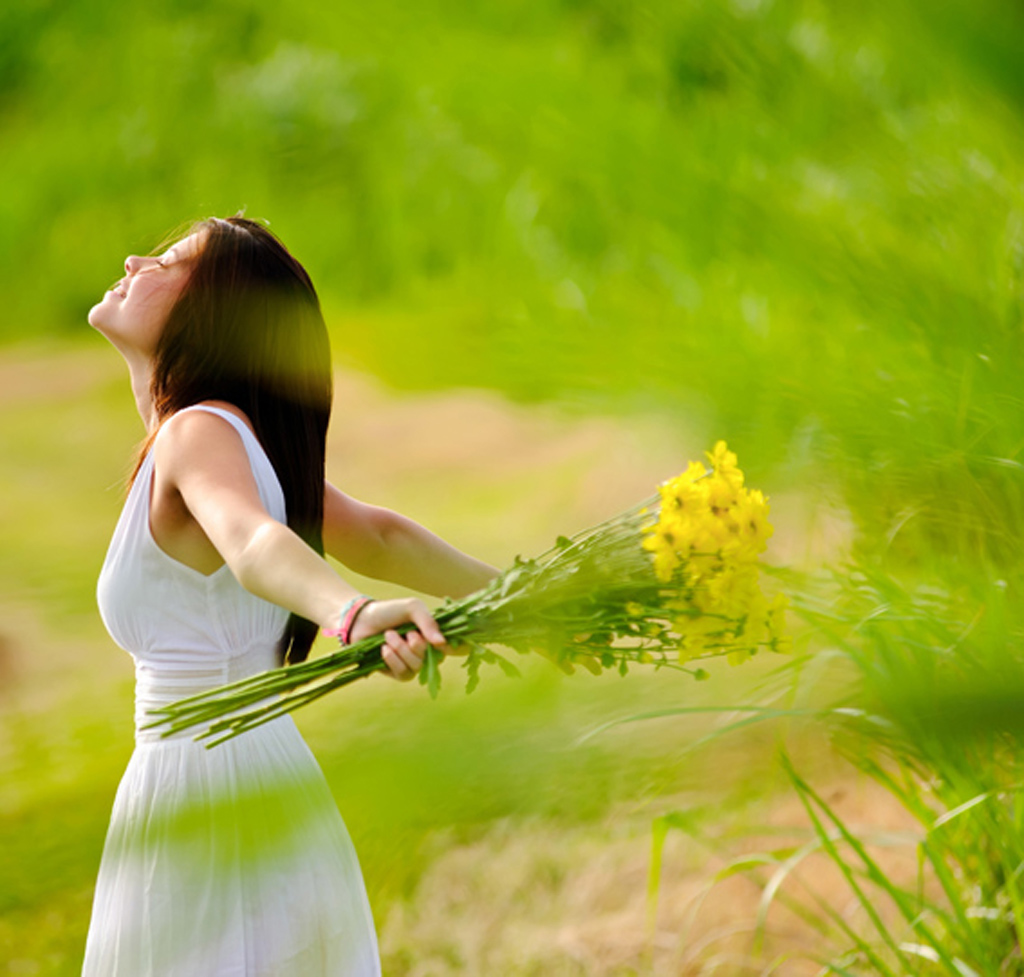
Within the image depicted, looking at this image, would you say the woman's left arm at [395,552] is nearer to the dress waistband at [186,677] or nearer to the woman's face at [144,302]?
the dress waistband at [186,677]

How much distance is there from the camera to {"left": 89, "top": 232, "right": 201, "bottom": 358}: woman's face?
1.12 m

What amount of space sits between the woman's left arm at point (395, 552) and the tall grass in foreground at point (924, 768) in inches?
12.1

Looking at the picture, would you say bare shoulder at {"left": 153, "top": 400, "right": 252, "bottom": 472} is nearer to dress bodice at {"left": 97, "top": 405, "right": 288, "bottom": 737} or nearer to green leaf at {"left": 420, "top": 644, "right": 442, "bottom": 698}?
dress bodice at {"left": 97, "top": 405, "right": 288, "bottom": 737}

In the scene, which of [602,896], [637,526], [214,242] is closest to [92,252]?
[637,526]

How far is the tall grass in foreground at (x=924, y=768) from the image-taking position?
0.22 metres

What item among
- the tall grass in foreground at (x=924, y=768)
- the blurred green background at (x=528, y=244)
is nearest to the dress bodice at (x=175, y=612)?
the tall grass in foreground at (x=924, y=768)

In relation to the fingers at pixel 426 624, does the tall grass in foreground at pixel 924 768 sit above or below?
below

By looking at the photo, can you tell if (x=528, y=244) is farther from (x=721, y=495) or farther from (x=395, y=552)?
(x=395, y=552)

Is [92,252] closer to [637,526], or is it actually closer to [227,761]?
[637,526]

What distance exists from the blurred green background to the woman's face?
0.90 m

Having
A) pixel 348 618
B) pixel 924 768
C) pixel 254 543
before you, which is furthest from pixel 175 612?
pixel 924 768

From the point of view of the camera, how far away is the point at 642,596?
515mm

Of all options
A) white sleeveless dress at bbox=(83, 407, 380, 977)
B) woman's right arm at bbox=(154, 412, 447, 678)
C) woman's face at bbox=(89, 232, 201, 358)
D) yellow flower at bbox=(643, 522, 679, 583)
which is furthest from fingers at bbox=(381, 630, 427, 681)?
woman's face at bbox=(89, 232, 201, 358)

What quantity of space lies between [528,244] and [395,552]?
106cm
